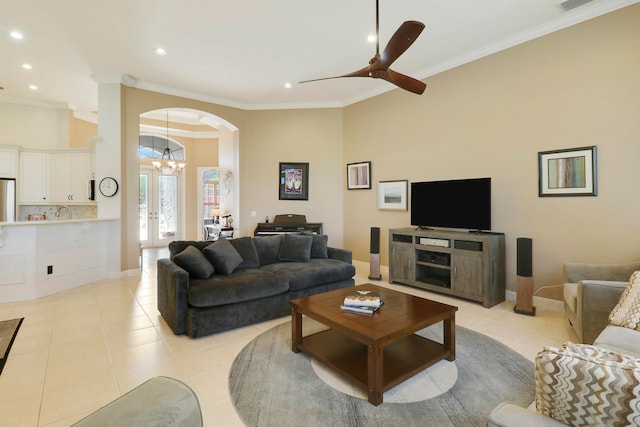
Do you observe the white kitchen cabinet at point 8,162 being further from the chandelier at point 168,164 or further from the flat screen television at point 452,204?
the flat screen television at point 452,204

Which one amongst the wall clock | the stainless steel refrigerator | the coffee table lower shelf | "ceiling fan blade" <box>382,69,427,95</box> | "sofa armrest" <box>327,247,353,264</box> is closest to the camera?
the coffee table lower shelf

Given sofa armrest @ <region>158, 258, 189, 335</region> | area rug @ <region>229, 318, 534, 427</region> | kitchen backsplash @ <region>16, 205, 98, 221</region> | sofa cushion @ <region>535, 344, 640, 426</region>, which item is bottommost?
area rug @ <region>229, 318, 534, 427</region>

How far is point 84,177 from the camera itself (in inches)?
252

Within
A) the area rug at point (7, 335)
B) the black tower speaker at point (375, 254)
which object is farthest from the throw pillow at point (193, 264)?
the black tower speaker at point (375, 254)

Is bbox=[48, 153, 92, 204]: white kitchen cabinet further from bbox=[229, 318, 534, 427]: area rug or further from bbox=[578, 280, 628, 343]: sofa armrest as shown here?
bbox=[578, 280, 628, 343]: sofa armrest

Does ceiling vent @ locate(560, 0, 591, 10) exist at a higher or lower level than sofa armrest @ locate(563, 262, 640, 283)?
higher

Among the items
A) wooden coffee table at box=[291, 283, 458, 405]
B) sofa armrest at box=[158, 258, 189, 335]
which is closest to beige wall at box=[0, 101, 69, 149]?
sofa armrest at box=[158, 258, 189, 335]

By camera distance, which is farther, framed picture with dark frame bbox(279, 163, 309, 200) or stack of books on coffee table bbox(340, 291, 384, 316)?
framed picture with dark frame bbox(279, 163, 309, 200)

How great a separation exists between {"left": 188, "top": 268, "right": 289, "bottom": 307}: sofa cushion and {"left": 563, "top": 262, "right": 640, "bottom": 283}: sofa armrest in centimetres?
301

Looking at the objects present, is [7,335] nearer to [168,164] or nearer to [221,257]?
[221,257]

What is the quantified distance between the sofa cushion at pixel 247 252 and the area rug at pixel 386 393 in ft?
4.55

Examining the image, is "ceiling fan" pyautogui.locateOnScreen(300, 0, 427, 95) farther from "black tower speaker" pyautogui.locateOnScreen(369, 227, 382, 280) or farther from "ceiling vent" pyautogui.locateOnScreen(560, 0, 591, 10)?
"black tower speaker" pyautogui.locateOnScreen(369, 227, 382, 280)

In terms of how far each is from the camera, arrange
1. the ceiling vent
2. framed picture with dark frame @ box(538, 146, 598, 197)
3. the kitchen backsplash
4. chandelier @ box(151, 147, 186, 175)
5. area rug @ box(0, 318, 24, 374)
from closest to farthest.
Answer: area rug @ box(0, 318, 24, 374) → the ceiling vent → framed picture with dark frame @ box(538, 146, 598, 197) → the kitchen backsplash → chandelier @ box(151, 147, 186, 175)

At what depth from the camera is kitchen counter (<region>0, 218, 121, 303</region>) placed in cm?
407
